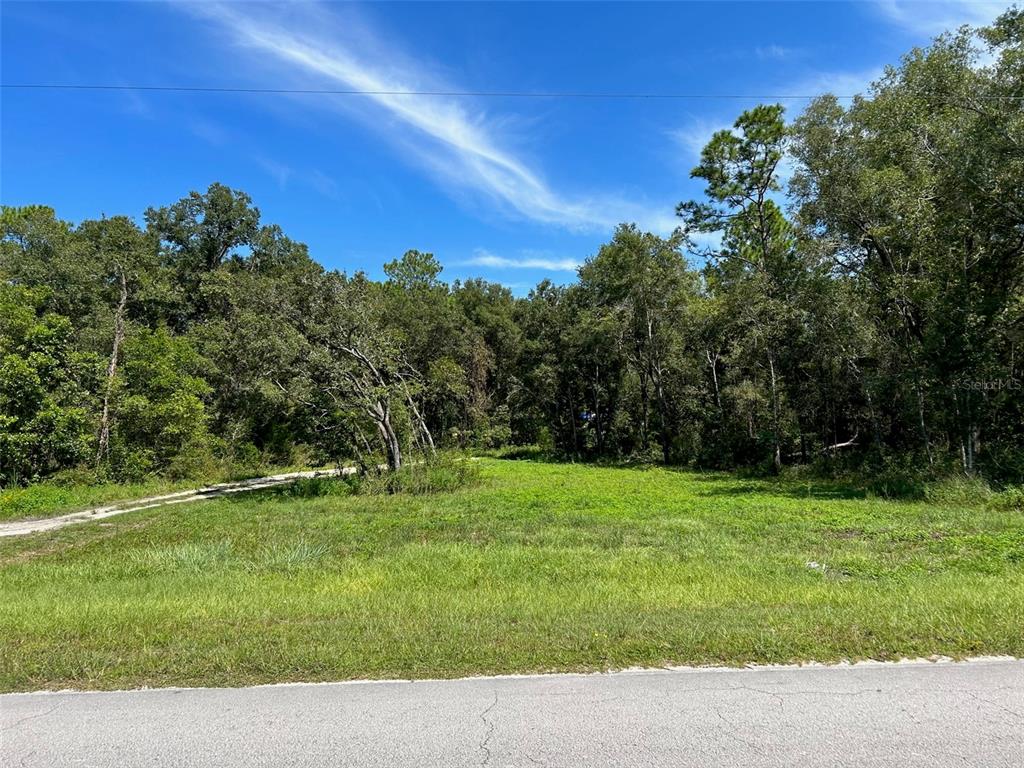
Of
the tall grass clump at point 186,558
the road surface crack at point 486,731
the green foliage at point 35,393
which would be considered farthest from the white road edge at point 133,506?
the road surface crack at point 486,731

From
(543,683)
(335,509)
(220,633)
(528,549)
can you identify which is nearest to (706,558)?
(528,549)

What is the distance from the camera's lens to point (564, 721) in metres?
3.44

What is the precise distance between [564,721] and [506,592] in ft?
11.7

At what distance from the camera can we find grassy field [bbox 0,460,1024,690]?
446 centimetres

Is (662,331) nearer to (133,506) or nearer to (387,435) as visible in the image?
(387,435)

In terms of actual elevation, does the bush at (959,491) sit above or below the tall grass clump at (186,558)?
above

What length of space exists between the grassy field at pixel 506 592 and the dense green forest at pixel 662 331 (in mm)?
Answer: 7381

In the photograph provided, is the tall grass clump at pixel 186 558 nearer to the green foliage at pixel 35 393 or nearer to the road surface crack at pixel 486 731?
the road surface crack at pixel 486 731

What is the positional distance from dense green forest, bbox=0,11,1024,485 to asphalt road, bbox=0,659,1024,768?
15718mm

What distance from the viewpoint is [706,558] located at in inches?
356

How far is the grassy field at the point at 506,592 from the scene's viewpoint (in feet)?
14.6

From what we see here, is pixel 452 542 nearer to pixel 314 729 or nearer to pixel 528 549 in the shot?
pixel 528 549

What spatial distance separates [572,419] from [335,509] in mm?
29098

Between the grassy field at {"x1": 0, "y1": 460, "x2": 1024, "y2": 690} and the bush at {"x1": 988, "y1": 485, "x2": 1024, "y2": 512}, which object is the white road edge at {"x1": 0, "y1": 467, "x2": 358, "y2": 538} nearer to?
the grassy field at {"x1": 0, "y1": 460, "x2": 1024, "y2": 690}
